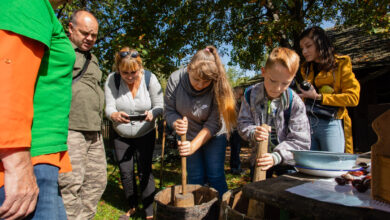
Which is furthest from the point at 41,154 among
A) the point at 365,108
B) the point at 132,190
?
the point at 365,108

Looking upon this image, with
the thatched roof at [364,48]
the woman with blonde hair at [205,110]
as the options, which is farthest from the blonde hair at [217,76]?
the thatched roof at [364,48]

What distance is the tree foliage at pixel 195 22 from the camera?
18.0 ft

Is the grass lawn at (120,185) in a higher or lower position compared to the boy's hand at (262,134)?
lower

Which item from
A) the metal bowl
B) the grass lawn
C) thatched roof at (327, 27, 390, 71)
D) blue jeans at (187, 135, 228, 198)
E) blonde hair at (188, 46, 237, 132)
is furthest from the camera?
thatched roof at (327, 27, 390, 71)

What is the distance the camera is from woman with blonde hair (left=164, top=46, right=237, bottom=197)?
2.15 m

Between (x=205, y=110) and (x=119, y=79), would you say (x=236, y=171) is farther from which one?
(x=119, y=79)

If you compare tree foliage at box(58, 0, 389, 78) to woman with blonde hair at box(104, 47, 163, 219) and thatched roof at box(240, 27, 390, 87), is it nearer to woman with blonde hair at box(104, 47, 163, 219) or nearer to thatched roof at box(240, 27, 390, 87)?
thatched roof at box(240, 27, 390, 87)

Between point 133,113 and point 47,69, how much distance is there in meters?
1.67

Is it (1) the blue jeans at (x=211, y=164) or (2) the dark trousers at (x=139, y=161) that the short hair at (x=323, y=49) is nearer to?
(1) the blue jeans at (x=211, y=164)

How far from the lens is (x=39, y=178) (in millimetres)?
1062

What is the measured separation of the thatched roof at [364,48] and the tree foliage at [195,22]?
0.95 metres

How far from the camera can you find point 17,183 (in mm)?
886

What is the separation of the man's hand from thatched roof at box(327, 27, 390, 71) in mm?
7123

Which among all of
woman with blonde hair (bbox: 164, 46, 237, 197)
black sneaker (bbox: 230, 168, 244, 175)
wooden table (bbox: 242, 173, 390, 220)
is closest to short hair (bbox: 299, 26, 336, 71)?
woman with blonde hair (bbox: 164, 46, 237, 197)
